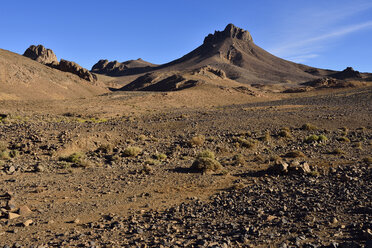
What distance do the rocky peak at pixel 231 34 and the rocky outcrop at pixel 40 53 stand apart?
110m

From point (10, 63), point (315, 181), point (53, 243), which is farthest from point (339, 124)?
point (10, 63)

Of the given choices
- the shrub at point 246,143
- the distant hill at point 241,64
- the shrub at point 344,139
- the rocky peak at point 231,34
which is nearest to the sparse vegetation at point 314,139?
the shrub at point 344,139

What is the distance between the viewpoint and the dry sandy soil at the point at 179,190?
5328 millimetres

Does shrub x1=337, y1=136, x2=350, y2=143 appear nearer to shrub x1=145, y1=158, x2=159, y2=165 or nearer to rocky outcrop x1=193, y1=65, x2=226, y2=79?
shrub x1=145, y1=158, x2=159, y2=165

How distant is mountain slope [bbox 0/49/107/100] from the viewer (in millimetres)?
53688

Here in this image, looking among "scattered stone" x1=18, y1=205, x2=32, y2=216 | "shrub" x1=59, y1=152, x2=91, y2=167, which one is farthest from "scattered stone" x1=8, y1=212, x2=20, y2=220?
"shrub" x1=59, y1=152, x2=91, y2=167

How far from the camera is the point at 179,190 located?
8.38 meters

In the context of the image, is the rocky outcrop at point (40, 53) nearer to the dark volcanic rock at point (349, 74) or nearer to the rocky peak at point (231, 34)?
the rocky peak at point (231, 34)

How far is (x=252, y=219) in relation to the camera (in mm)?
5977

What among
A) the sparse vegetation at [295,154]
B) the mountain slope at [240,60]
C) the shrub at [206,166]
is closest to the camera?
the shrub at [206,166]

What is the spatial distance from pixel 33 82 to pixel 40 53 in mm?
39835

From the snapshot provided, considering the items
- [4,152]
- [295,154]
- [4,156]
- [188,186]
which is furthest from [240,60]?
[188,186]

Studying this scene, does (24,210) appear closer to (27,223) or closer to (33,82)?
(27,223)

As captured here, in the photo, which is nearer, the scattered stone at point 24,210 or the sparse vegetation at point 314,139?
the scattered stone at point 24,210
